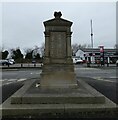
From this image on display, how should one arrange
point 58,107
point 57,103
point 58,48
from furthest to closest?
point 58,48 → point 57,103 → point 58,107

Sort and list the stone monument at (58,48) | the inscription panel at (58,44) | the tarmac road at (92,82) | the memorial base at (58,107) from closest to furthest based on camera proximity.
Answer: the memorial base at (58,107)
the stone monument at (58,48)
the tarmac road at (92,82)
the inscription panel at (58,44)

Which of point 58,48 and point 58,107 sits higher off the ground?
point 58,48

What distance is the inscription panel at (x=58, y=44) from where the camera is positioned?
11.4 meters

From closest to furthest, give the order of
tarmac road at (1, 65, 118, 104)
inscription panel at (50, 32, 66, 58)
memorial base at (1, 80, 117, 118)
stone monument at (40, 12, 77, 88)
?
memorial base at (1, 80, 117, 118) < stone monument at (40, 12, 77, 88) < tarmac road at (1, 65, 118, 104) < inscription panel at (50, 32, 66, 58)

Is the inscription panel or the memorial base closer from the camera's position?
the memorial base

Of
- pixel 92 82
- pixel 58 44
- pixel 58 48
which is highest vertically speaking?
pixel 58 44

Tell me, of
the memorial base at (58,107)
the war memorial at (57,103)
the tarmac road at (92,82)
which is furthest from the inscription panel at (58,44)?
the memorial base at (58,107)

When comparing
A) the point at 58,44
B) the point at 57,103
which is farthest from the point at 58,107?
the point at 58,44

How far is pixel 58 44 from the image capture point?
450 inches

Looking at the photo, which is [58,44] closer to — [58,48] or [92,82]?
[58,48]

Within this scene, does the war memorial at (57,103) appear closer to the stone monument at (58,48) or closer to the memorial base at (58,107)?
the memorial base at (58,107)

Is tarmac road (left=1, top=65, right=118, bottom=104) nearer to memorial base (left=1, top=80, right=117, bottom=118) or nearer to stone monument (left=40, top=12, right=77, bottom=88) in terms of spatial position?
memorial base (left=1, top=80, right=117, bottom=118)

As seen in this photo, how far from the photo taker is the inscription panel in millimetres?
11383

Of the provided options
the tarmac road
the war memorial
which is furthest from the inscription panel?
the tarmac road
